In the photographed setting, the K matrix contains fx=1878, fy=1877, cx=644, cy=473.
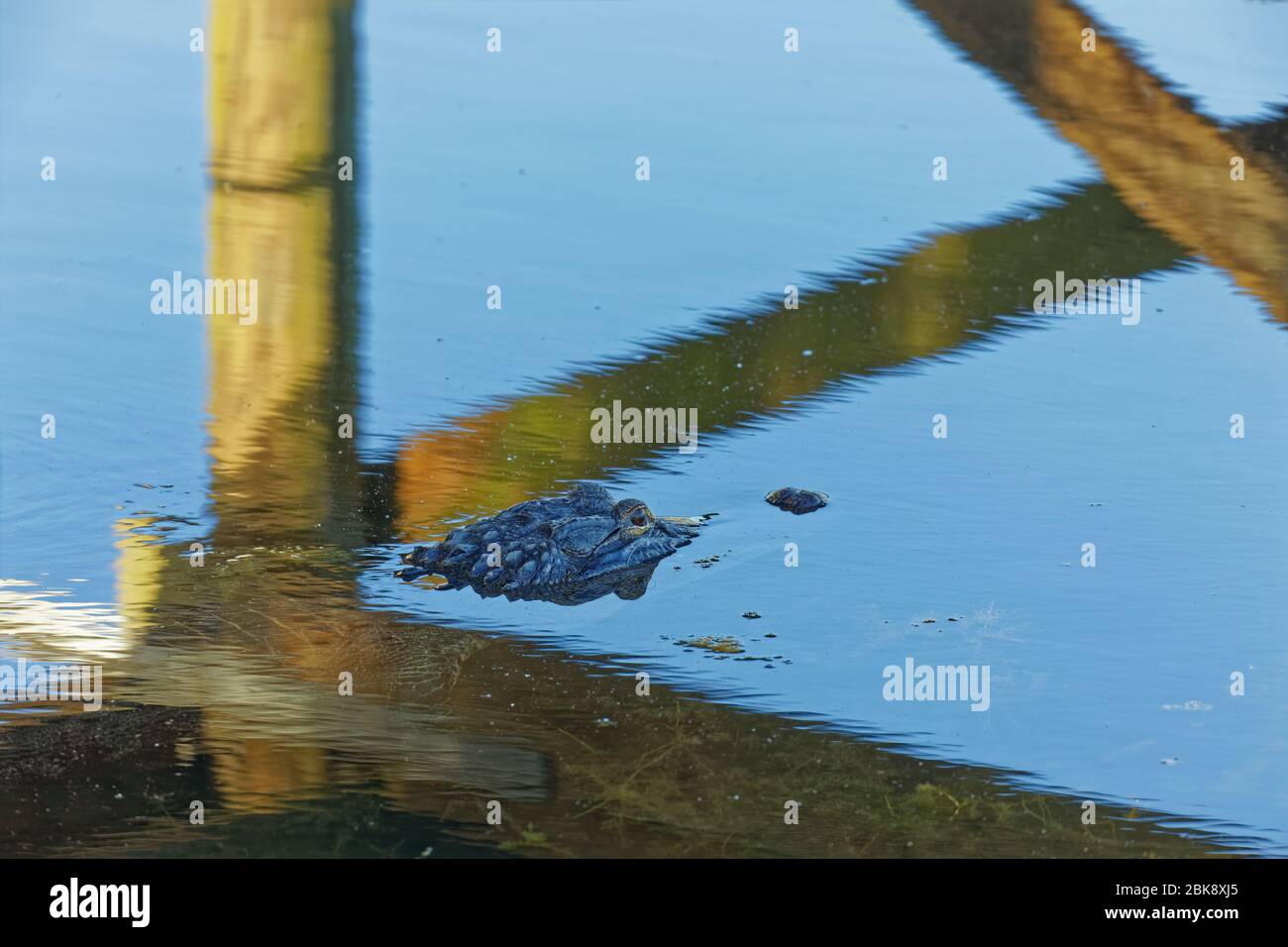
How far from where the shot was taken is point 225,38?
12133mm

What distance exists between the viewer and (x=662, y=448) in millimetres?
7562

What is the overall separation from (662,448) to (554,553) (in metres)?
1.22

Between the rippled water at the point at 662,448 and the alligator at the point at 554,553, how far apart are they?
0.45 ft

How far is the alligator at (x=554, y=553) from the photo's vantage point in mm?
6395

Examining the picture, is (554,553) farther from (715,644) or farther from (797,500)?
(797,500)

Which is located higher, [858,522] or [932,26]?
[932,26]

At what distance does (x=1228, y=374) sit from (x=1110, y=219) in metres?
1.95

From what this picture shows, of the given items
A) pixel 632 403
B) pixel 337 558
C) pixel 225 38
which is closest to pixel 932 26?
pixel 225 38

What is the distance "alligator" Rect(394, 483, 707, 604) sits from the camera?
6395 millimetres

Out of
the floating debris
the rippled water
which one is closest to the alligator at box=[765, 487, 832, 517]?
the rippled water

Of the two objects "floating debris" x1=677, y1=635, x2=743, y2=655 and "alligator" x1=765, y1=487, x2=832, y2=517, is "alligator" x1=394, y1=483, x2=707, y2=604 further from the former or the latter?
"alligator" x1=765, y1=487, x2=832, y2=517

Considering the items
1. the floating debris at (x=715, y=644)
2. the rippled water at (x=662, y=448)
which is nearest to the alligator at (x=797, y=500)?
the rippled water at (x=662, y=448)

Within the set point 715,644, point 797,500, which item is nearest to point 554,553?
point 715,644

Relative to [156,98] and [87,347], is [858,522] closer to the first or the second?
[87,347]
